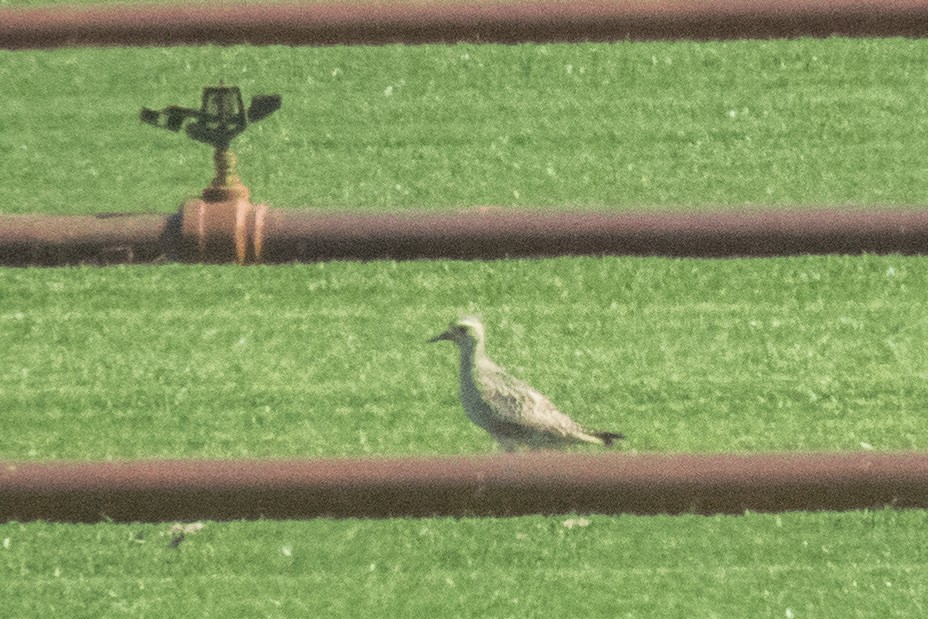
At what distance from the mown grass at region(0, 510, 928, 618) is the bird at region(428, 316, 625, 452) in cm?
44

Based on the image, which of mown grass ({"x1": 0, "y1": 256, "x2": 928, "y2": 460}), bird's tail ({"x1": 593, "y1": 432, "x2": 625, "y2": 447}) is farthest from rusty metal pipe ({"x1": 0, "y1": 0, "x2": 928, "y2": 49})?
mown grass ({"x1": 0, "y1": 256, "x2": 928, "y2": 460})

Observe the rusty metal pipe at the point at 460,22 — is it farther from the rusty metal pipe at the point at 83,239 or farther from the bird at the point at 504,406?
the bird at the point at 504,406

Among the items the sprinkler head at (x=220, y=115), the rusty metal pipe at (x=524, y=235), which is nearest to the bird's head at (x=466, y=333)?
the sprinkler head at (x=220, y=115)

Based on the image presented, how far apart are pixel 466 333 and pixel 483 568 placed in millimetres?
1125

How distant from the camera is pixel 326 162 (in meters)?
11.1

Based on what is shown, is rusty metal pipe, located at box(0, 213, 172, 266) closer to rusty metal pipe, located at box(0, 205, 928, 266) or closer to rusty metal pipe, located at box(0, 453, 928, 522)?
rusty metal pipe, located at box(0, 205, 928, 266)

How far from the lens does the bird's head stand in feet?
23.4

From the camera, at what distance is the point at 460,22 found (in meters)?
2.36

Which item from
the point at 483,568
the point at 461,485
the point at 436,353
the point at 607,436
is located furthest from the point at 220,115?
the point at 436,353

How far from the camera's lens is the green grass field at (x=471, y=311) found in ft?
21.0

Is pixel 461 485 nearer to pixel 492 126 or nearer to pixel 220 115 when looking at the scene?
pixel 220 115

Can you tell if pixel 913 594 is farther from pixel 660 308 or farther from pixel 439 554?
pixel 660 308

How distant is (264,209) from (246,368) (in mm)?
6555

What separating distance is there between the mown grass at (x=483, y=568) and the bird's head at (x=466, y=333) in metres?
0.75
